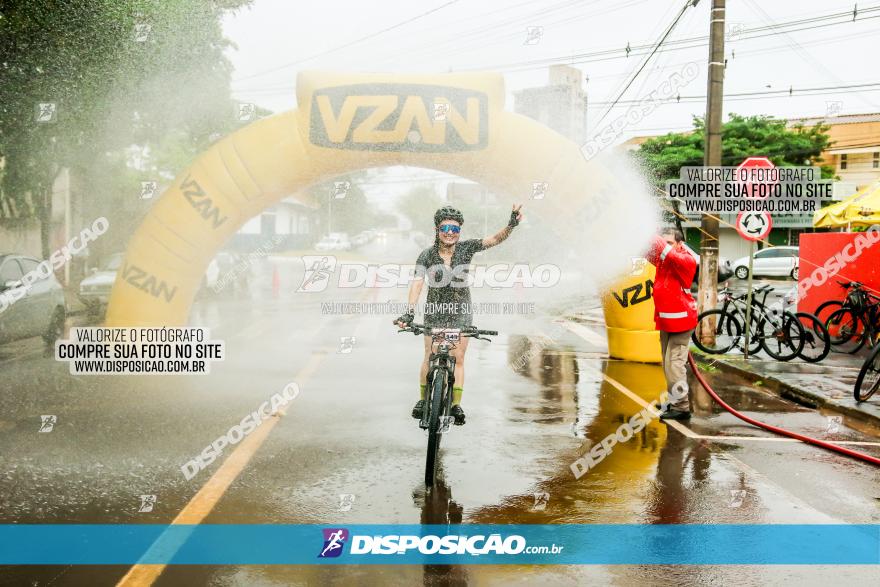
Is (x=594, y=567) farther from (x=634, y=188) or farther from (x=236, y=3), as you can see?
(x=236, y=3)

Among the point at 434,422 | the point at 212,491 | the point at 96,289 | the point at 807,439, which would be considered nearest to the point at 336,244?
A: the point at 96,289

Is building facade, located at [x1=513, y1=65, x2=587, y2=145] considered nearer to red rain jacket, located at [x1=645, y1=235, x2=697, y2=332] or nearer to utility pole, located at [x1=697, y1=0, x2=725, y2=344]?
utility pole, located at [x1=697, y1=0, x2=725, y2=344]

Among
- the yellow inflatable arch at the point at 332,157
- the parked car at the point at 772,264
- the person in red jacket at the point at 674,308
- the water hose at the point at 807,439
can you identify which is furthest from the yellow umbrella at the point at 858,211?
the parked car at the point at 772,264

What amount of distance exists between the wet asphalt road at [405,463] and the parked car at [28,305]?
0.90 metres

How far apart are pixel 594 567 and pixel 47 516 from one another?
10.8ft

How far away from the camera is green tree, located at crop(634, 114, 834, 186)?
38719 mm

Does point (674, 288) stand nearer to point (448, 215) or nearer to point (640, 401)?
point (640, 401)

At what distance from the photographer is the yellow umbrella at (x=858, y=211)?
13125 mm

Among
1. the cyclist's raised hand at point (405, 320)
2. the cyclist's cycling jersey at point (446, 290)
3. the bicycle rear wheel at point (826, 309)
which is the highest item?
the cyclist's cycling jersey at point (446, 290)

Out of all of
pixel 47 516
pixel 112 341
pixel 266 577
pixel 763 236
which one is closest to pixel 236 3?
pixel 112 341

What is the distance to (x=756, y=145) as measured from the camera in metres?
39.5

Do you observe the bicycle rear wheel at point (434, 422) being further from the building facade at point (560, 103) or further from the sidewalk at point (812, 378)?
the building facade at point (560, 103)

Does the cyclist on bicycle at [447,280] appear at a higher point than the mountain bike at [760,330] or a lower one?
higher

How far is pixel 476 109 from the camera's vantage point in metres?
10.5
